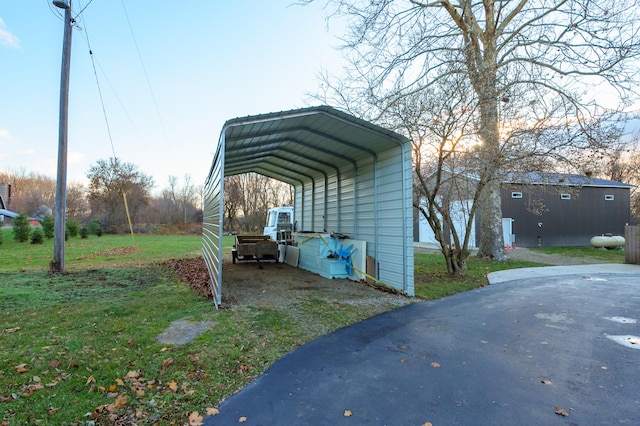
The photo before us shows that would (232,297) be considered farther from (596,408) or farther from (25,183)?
(25,183)

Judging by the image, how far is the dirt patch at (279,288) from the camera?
277 inches

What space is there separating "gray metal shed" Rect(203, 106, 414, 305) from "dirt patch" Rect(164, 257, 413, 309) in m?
0.47

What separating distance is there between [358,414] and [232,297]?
4863mm

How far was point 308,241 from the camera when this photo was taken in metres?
11.4

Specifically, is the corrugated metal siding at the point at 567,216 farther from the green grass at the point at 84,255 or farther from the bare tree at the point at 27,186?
the bare tree at the point at 27,186

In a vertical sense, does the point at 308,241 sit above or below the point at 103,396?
above

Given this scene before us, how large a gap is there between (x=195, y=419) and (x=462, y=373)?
2553mm

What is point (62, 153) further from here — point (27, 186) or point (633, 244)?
point (27, 186)

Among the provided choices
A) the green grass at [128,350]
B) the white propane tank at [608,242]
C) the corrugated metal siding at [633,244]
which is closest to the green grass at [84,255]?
the green grass at [128,350]

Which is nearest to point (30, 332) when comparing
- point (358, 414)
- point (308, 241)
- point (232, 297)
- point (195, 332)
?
point (195, 332)

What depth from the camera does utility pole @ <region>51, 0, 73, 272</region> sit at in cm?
995

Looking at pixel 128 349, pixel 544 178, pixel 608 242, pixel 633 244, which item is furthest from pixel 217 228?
pixel 608 242

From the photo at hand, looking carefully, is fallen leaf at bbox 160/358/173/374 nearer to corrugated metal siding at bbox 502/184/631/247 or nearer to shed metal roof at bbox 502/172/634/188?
shed metal roof at bbox 502/172/634/188

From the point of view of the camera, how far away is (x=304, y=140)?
9.66 m
